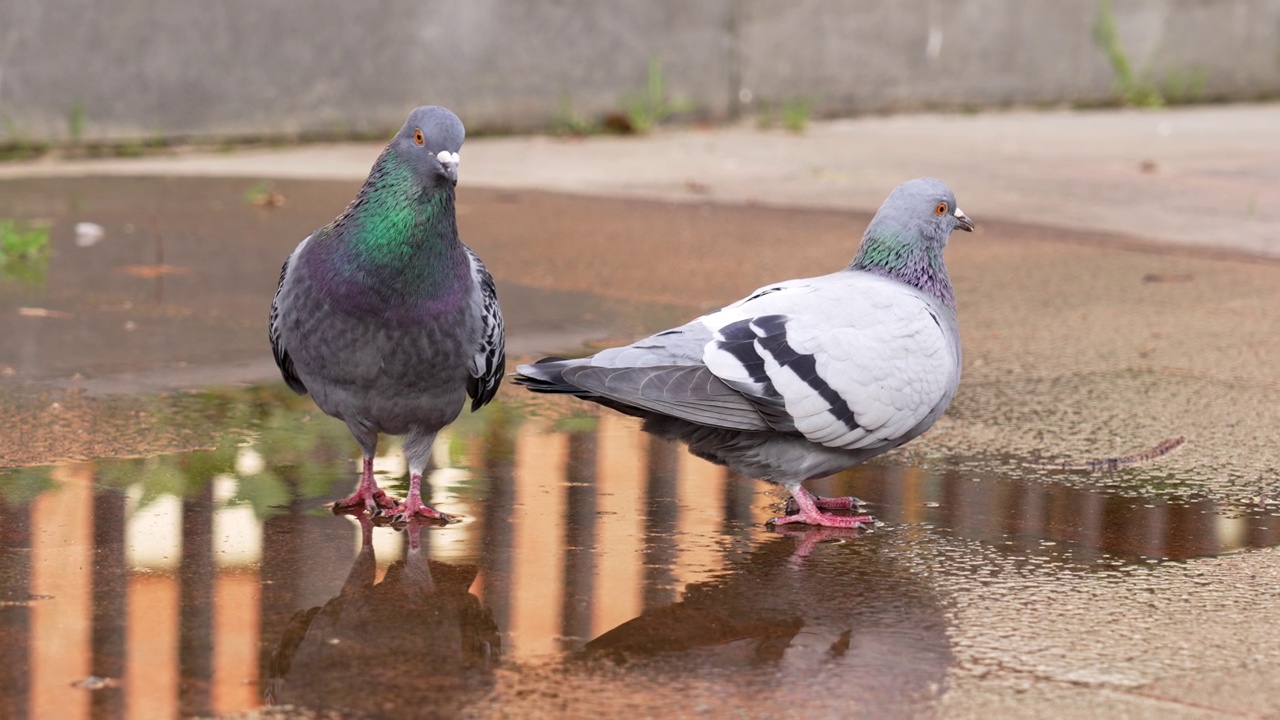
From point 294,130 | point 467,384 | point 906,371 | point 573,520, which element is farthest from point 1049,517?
point 294,130

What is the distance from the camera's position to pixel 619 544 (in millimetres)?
3438

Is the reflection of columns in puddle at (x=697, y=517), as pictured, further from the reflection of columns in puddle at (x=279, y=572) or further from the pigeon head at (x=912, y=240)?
the reflection of columns in puddle at (x=279, y=572)

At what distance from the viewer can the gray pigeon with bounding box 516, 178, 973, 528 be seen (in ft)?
11.2

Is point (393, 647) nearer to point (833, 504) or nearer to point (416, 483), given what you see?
point (416, 483)

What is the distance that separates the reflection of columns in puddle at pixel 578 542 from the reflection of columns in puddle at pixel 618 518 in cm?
2

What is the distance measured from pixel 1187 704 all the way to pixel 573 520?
148 centimetres

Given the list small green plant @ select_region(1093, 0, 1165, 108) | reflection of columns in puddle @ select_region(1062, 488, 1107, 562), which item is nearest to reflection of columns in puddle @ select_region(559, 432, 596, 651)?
reflection of columns in puddle @ select_region(1062, 488, 1107, 562)

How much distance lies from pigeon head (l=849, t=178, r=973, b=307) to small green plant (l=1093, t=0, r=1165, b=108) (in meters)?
9.52

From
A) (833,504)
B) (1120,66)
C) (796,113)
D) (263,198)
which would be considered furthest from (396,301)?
(1120,66)

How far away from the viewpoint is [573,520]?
3.60 meters

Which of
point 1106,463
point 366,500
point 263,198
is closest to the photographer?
point 366,500

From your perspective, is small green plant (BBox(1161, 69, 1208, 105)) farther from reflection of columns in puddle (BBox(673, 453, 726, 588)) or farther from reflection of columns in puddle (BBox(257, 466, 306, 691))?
reflection of columns in puddle (BBox(257, 466, 306, 691))

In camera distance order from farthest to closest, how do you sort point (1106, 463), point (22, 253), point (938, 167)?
1. point (938, 167)
2. point (22, 253)
3. point (1106, 463)

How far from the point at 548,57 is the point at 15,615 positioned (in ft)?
28.3
